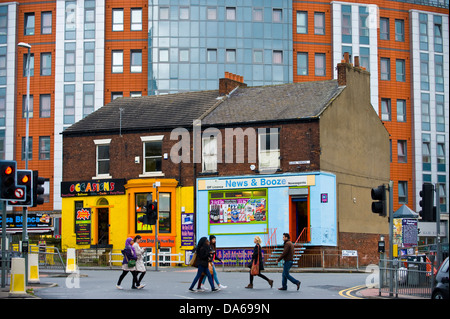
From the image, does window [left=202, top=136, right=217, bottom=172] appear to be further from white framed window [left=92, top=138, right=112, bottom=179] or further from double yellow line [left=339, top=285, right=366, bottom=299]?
double yellow line [left=339, top=285, right=366, bottom=299]

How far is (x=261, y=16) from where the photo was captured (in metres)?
64.9

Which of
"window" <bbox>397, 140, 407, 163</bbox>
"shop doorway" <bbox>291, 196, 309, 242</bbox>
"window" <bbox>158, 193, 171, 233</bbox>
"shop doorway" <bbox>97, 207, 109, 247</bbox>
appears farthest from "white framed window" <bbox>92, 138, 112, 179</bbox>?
"window" <bbox>397, 140, 407, 163</bbox>

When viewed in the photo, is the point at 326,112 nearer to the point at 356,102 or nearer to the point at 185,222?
the point at 356,102

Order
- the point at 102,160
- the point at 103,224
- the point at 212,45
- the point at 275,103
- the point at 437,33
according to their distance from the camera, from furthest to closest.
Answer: the point at 437,33 → the point at 212,45 → the point at 102,160 → the point at 103,224 → the point at 275,103

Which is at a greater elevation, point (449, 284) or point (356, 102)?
point (356, 102)

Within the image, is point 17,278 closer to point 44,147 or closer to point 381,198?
point 381,198

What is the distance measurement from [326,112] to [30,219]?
52.6ft

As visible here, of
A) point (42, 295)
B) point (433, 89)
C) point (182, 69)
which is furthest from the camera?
point (433, 89)

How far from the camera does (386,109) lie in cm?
6700

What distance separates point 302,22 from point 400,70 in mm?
9785

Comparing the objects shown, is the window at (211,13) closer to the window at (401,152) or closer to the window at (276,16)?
the window at (276,16)

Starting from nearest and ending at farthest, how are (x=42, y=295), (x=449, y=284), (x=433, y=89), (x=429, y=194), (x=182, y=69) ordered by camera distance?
(x=449, y=284), (x=429, y=194), (x=42, y=295), (x=182, y=69), (x=433, y=89)

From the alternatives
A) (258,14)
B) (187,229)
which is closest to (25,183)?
(187,229)

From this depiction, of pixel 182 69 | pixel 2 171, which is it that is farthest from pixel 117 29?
pixel 2 171
